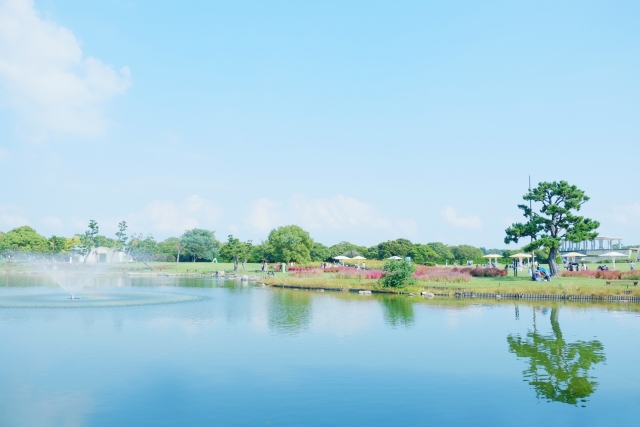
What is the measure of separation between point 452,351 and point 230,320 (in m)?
12.9

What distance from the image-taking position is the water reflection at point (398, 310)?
29.5m

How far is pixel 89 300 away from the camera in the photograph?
38.7 meters

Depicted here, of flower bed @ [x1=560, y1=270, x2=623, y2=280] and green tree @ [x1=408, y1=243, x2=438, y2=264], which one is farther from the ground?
green tree @ [x1=408, y1=243, x2=438, y2=264]

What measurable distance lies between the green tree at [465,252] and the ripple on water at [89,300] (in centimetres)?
10868

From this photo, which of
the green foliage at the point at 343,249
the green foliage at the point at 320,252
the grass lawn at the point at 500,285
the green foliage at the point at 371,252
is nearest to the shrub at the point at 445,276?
the grass lawn at the point at 500,285

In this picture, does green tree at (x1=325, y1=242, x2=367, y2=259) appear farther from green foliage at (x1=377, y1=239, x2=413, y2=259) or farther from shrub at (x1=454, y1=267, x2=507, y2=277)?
shrub at (x1=454, y1=267, x2=507, y2=277)

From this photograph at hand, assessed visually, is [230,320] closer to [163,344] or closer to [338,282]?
[163,344]

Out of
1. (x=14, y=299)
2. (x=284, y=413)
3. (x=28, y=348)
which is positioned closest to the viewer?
(x=284, y=413)

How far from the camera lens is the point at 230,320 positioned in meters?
29.5

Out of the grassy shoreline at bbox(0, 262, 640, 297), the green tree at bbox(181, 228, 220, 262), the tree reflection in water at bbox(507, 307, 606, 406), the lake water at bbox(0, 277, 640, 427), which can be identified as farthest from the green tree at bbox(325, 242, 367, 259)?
the tree reflection in water at bbox(507, 307, 606, 406)

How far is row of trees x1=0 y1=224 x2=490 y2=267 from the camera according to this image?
3625 inches

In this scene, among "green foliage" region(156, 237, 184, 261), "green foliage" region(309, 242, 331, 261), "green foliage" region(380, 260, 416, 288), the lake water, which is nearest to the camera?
the lake water

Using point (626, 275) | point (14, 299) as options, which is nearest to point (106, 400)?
point (14, 299)

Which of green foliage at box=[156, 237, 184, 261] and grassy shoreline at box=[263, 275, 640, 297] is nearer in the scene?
grassy shoreline at box=[263, 275, 640, 297]
